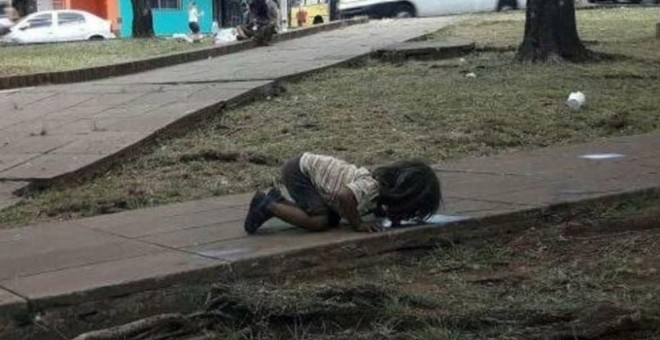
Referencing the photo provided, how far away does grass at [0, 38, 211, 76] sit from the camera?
15.5m

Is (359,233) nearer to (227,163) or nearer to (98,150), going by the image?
(227,163)

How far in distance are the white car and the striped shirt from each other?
2588cm

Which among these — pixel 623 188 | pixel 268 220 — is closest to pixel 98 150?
pixel 268 220

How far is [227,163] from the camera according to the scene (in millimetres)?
8289

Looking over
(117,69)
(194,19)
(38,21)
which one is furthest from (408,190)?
(194,19)

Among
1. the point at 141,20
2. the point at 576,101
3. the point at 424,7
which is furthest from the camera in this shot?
the point at 424,7

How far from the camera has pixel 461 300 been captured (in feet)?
15.9

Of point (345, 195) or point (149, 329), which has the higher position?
point (345, 195)

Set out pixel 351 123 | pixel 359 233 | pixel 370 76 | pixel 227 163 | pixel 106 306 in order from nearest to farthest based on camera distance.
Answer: pixel 106 306, pixel 359 233, pixel 227 163, pixel 351 123, pixel 370 76

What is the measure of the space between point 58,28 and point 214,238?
26836mm

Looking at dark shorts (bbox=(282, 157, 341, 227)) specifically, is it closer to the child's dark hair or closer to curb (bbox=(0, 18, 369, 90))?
the child's dark hair

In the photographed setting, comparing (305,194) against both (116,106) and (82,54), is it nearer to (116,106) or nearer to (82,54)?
(116,106)

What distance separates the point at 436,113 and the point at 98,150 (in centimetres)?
340

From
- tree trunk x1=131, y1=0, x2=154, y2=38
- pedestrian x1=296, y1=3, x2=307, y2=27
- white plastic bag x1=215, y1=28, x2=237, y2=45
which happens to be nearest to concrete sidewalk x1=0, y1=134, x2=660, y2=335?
white plastic bag x1=215, y1=28, x2=237, y2=45
